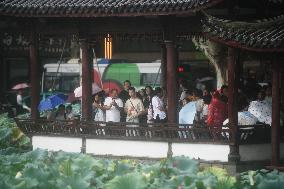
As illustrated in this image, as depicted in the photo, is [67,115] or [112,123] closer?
[112,123]

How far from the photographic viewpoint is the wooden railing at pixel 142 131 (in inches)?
647

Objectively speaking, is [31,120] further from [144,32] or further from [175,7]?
[175,7]

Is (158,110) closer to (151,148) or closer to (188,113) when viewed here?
(188,113)

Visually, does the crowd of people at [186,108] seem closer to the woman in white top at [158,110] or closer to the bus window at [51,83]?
the woman in white top at [158,110]

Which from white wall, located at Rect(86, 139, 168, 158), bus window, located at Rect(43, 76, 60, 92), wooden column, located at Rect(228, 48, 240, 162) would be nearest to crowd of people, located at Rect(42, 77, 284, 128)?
wooden column, located at Rect(228, 48, 240, 162)

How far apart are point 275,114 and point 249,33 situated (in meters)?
1.86

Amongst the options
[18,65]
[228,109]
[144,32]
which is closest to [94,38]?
[144,32]

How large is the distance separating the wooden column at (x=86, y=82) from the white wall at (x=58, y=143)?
0.70 meters

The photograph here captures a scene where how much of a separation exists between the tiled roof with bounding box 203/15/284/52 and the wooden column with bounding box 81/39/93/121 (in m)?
3.89

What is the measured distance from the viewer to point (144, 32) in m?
18.2

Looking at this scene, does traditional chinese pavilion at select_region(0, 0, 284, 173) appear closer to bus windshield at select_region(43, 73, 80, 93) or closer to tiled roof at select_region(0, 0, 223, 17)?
tiled roof at select_region(0, 0, 223, 17)

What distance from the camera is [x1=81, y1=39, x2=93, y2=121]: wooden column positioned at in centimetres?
1861

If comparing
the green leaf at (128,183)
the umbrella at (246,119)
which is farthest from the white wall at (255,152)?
the green leaf at (128,183)

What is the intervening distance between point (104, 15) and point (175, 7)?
195 centimetres
